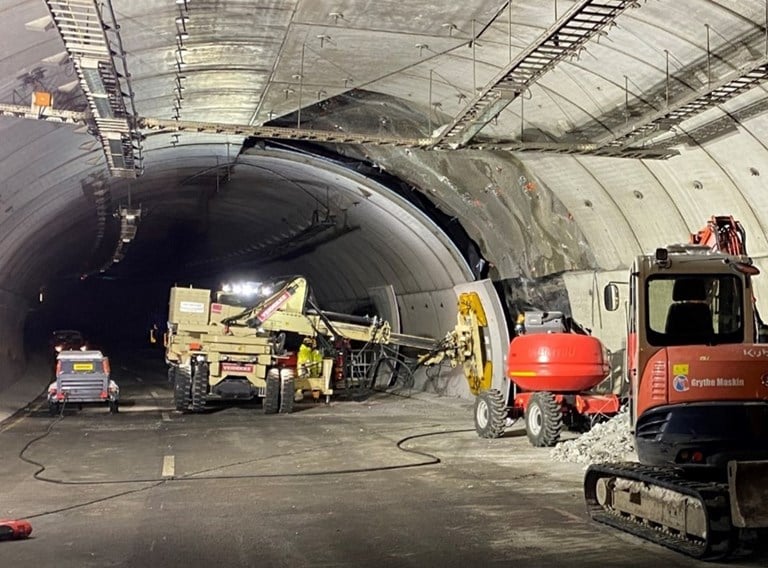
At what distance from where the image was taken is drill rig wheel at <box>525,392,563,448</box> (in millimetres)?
13133

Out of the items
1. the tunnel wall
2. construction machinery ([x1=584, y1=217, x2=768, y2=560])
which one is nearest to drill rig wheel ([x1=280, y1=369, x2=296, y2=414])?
the tunnel wall

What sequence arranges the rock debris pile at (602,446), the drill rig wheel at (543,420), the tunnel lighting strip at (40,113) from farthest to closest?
the drill rig wheel at (543,420)
the rock debris pile at (602,446)
the tunnel lighting strip at (40,113)

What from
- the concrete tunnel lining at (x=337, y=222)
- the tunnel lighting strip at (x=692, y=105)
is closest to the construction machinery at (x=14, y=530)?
the tunnel lighting strip at (x=692, y=105)

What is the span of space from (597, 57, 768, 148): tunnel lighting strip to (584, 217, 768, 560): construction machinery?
1.87 metres

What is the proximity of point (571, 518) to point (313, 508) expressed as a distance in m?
2.52

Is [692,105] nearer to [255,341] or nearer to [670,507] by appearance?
[670,507]

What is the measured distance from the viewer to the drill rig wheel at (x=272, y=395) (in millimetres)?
19094

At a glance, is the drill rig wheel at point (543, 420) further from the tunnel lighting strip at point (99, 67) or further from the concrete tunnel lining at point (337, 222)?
the tunnel lighting strip at point (99, 67)

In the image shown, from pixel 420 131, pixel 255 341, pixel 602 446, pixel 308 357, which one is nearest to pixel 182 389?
pixel 255 341

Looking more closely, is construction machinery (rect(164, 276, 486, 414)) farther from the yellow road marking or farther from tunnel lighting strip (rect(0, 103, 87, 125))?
tunnel lighting strip (rect(0, 103, 87, 125))

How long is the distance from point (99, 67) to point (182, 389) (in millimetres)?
10145

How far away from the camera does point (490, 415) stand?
1451cm

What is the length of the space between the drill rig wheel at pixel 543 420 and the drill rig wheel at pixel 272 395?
696 centimetres

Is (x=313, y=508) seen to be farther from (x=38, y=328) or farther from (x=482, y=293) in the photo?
(x=38, y=328)
